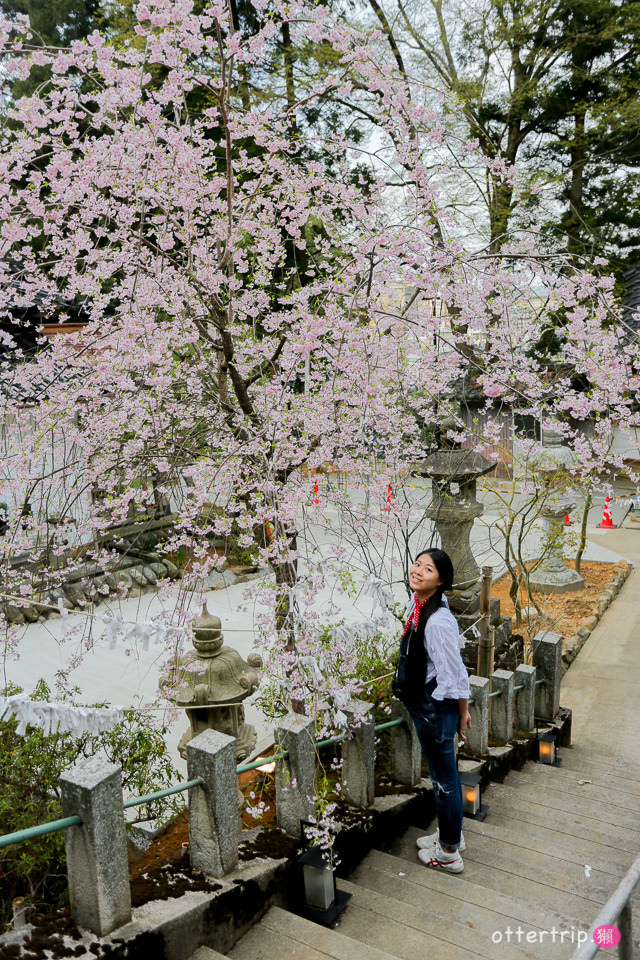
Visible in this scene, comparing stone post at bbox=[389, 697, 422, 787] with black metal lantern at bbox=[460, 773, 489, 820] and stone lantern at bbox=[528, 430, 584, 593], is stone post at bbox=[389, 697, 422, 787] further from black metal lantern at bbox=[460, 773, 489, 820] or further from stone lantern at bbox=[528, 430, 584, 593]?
stone lantern at bbox=[528, 430, 584, 593]

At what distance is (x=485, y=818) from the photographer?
12.8ft

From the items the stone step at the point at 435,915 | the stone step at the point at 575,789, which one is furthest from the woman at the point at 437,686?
the stone step at the point at 575,789

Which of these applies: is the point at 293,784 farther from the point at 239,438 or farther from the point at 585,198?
the point at 585,198

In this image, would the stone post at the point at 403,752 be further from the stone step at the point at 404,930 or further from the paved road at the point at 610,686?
the paved road at the point at 610,686

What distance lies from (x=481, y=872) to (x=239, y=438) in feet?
9.07

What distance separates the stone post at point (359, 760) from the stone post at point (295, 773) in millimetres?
332

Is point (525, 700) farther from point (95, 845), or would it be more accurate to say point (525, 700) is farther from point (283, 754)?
point (95, 845)

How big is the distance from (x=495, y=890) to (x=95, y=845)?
202cm

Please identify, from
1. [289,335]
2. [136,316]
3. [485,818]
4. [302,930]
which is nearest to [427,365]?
[289,335]

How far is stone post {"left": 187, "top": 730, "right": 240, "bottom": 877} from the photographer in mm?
2311

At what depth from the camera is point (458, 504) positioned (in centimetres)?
744

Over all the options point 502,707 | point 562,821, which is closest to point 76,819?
point 562,821

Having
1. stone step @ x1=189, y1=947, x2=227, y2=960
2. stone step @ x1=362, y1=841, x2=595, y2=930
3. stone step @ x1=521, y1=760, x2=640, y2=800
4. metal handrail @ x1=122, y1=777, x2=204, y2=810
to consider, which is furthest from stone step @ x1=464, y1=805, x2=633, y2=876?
metal handrail @ x1=122, y1=777, x2=204, y2=810

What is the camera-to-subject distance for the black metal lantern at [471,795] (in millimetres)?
3820
